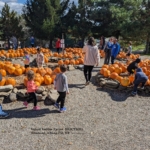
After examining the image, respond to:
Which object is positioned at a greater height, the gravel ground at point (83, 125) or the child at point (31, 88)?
the child at point (31, 88)

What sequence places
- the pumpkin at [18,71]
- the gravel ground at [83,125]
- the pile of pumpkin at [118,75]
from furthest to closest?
the pumpkin at [18,71] → the pile of pumpkin at [118,75] → the gravel ground at [83,125]

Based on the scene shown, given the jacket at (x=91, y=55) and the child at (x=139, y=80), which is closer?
the child at (x=139, y=80)

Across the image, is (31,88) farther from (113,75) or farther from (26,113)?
(113,75)

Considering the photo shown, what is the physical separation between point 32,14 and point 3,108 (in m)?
25.4

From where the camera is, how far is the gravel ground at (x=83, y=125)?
4.55m

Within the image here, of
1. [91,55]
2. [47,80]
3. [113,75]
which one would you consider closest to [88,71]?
[91,55]

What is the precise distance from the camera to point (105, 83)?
26.4ft

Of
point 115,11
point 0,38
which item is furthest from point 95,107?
point 0,38

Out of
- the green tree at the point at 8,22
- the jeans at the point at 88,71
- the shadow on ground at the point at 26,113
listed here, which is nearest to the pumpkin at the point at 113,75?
the jeans at the point at 88,71

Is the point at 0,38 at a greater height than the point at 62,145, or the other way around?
the point at 0,38

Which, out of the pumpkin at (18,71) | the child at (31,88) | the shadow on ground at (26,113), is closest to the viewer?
the shadow on ground at (26,113)

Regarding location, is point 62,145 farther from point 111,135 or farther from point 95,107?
point 95,107

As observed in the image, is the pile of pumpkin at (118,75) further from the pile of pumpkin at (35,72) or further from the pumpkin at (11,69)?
the pumpkin at (11,69)

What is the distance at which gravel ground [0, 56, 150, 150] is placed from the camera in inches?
179
